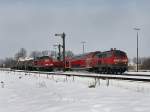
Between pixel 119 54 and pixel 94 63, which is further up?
pixel 119 54

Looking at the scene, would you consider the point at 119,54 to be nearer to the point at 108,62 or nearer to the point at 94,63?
the point at 108,62

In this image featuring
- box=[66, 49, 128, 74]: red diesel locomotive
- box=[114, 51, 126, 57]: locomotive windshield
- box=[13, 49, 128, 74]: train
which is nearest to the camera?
box=[66, 49, 128, 74]: red diesel locomotive

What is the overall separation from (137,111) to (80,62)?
45.8m

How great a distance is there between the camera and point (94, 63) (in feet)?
156

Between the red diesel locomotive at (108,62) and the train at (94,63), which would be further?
the train at (94,63)

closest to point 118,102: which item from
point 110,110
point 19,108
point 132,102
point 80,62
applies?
point 132,102

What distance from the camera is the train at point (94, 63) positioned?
135 feet

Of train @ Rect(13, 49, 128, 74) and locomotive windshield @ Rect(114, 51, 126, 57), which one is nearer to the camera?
train @ Rect(13, 49, 128, 74)

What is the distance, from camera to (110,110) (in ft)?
35.0

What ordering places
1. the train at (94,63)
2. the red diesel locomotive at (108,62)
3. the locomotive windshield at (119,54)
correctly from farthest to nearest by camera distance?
the locomotive windshield at (119,54), the train at (94,63), the red diesel locomotive at (108,62)

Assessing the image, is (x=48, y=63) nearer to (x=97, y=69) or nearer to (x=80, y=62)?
(x=80, y=62)

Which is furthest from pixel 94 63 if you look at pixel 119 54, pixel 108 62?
pixel 119 54

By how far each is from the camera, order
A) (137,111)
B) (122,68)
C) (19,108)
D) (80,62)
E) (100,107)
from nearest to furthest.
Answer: (137,111) → (100,107) → (19,108) → (122,68) → (80,62)

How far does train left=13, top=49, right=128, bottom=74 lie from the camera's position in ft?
135
